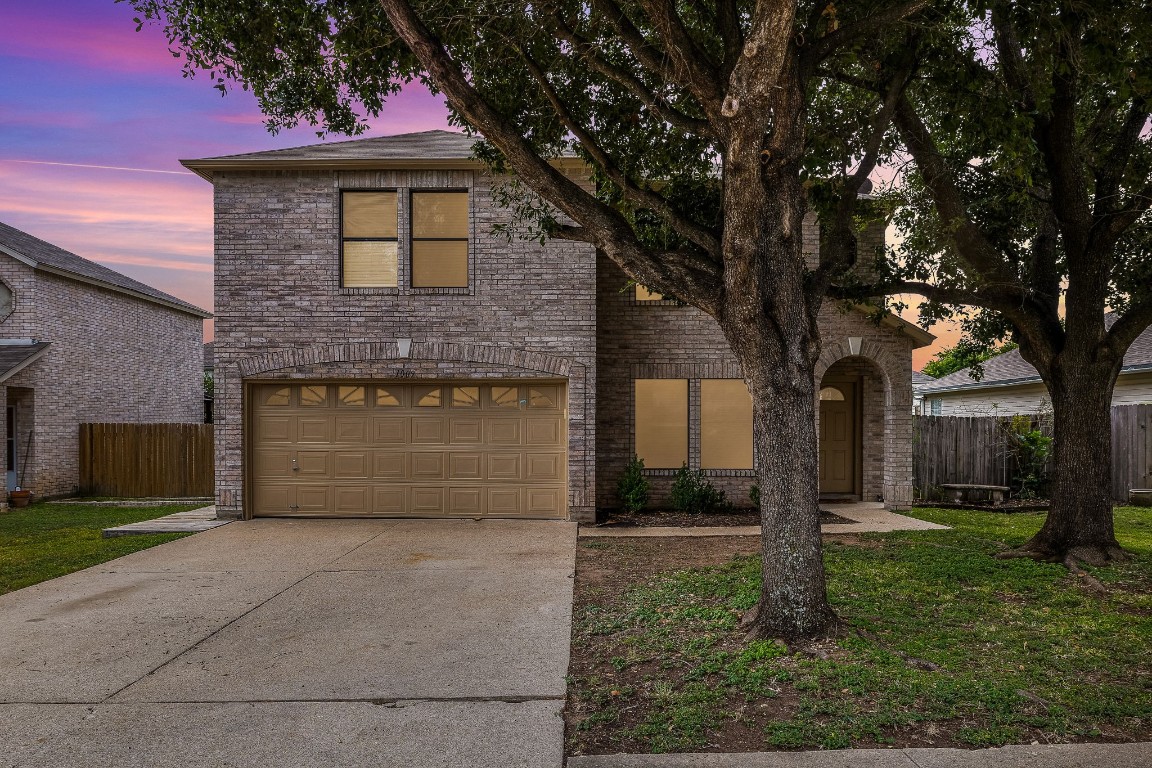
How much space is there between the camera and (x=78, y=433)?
16.8 meters

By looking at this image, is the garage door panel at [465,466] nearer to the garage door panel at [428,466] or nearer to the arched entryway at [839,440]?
the garage door panel at [428,466]

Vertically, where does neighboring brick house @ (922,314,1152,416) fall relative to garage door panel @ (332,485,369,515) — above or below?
above

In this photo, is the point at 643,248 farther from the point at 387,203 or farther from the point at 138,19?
the point at 387,203

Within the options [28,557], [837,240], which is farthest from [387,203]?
[837,240]

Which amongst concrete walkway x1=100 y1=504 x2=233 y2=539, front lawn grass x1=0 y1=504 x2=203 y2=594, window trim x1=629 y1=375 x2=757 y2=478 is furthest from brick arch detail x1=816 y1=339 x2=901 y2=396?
front lawn grass x1=0 y1=504 x2=203 y2=594

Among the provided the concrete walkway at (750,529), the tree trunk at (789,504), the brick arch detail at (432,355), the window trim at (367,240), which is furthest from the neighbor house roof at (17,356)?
the tree trunk at (789,504)

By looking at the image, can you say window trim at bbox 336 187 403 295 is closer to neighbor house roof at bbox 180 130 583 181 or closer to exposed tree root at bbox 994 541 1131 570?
neighbor house roof at bbox 180 130 583 181

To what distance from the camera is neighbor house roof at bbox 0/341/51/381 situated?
14.7 metres

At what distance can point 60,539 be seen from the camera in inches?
435

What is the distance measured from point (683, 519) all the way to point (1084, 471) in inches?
220

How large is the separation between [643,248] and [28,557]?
9.25 m

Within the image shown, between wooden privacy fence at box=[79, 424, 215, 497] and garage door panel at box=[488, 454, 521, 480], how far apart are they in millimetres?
7299

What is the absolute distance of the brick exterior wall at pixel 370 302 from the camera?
1206 centimetres

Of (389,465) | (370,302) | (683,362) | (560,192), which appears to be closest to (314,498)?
(389,465)
